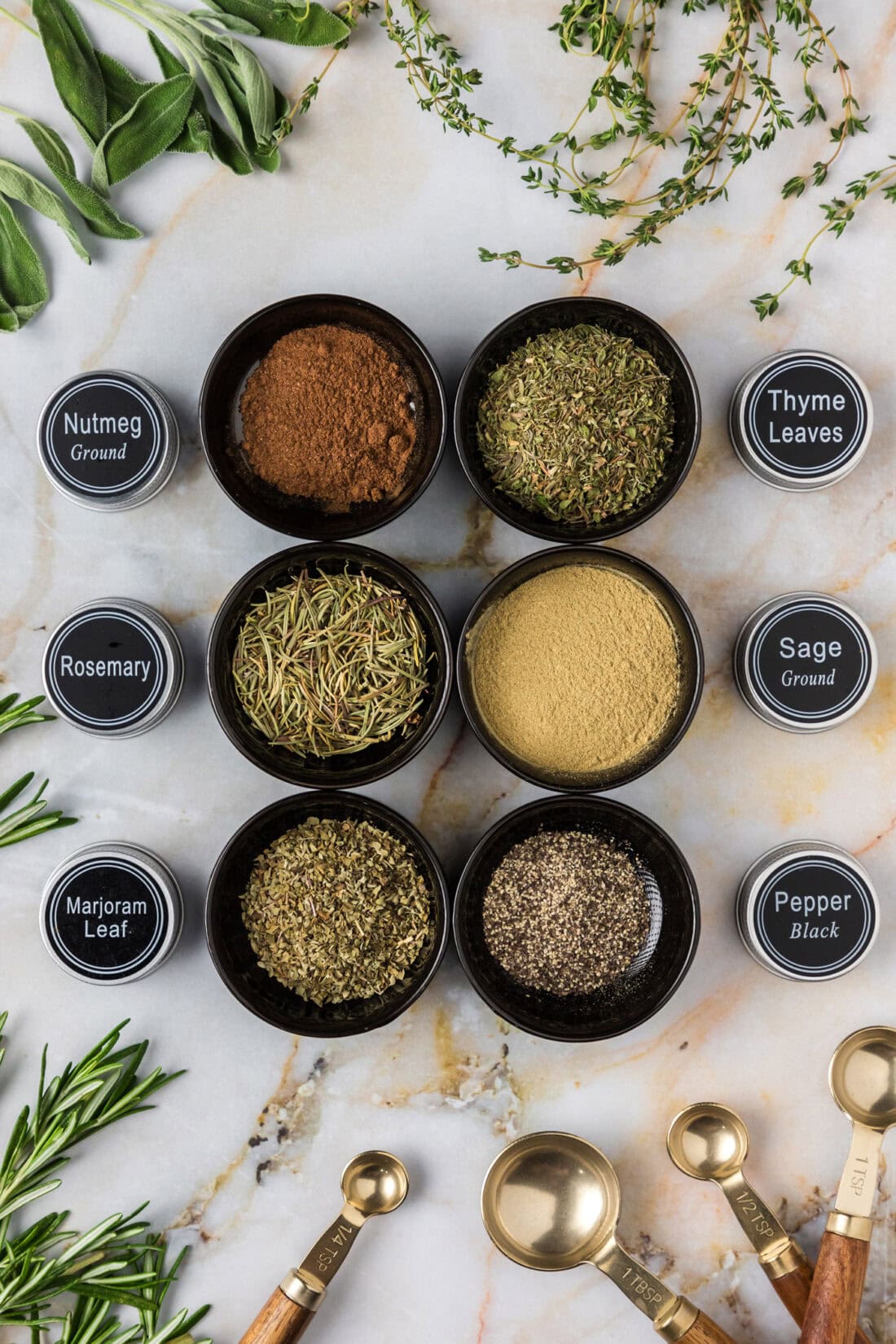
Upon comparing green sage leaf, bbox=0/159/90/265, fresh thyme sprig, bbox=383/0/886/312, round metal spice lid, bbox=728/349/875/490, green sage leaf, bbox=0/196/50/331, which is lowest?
green sage leaf, bbox=0/196/50/331

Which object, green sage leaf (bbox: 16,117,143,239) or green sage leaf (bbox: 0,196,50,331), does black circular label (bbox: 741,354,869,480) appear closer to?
green sage leaf (bbox: 16,117,143,239)

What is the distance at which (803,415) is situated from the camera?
1.36 metres

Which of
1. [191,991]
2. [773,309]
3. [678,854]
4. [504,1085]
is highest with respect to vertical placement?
[773,309]

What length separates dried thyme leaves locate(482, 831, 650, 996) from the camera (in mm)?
1293

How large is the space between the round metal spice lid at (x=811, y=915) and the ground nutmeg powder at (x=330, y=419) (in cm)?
84

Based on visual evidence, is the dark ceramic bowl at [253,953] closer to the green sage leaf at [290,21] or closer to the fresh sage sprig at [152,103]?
the fresh sage sprig at [152,103]

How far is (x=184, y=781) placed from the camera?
56.0 inches

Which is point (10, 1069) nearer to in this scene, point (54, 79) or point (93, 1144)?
point (93, 1144)

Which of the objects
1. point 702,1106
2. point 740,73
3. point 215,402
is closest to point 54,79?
point 215,402

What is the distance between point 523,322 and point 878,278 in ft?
2.05

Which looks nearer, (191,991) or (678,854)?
(678,854)

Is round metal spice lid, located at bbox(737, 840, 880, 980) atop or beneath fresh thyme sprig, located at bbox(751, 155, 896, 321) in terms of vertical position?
beneath

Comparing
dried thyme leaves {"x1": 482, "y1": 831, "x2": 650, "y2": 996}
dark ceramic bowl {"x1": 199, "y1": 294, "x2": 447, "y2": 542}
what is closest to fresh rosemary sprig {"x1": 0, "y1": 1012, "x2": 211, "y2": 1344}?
dried thyme leaves {"x1": 482, "y1": 831, "x2": 650, "y2": 996}

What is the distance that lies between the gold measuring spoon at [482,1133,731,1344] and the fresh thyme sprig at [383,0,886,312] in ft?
4.50
